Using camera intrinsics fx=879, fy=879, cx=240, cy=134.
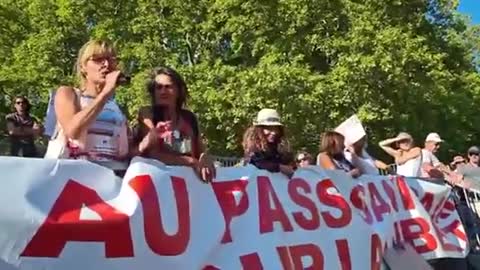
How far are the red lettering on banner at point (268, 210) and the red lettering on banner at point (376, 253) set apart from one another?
97 centimetres

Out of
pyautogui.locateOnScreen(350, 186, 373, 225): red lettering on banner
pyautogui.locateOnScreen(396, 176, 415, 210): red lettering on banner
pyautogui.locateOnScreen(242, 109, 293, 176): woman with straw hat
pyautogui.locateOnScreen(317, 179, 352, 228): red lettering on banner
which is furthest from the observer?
pyautogui.locateOnScreen(396, 176, 415, 210): red lettering on banner

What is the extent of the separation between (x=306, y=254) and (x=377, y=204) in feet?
4.31

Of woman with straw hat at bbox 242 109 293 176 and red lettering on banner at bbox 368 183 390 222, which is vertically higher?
woman with straw hat at bbox 242 109 293 176

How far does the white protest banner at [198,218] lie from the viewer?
3.90 m

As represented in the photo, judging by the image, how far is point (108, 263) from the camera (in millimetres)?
4086

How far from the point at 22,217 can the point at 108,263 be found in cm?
49

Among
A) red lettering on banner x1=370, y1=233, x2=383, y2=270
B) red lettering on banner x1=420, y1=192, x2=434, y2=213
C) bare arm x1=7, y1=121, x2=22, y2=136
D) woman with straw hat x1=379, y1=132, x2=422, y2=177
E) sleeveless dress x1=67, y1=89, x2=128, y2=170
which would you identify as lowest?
red lettering on banner x1=370, y1=233, x2=383, y2=270

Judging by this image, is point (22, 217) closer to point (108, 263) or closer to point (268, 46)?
point (108, 263)

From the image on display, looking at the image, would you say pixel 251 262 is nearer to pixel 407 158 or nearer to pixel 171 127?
pixel 171 127

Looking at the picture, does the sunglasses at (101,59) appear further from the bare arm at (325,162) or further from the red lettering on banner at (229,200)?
the bare arm at (325,162)

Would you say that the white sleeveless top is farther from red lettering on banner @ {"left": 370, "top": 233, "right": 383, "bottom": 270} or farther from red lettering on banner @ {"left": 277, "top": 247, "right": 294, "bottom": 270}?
red lettering on banner @ {"left": 277, "top": 247, "right": 294, "bottom": 270}

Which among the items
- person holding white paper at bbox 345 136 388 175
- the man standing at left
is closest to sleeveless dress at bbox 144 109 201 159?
person holding white paper at bbox 345 136 388 175

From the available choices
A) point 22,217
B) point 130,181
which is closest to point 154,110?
point 130,181

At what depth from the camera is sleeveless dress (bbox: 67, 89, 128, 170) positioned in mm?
4480
